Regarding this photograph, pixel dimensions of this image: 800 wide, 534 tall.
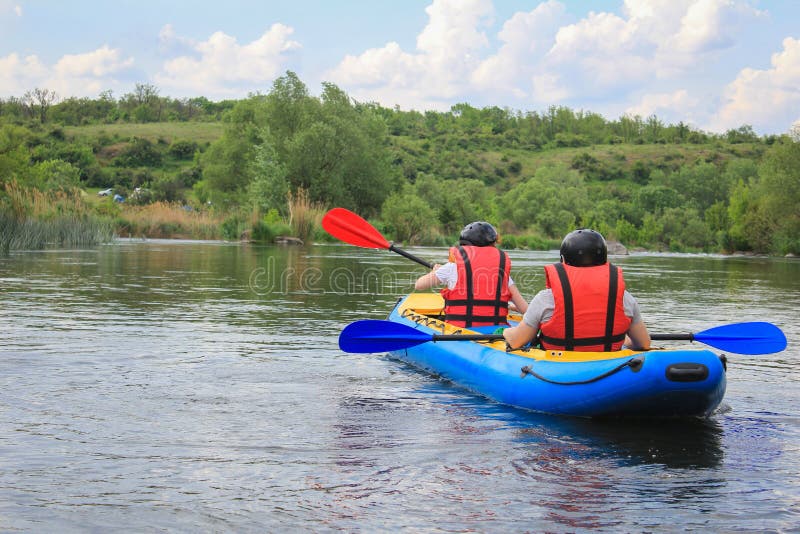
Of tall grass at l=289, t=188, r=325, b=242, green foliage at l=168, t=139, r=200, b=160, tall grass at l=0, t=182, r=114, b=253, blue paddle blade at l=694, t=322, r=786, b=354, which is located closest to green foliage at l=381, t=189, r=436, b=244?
tall grass at l=289, t=188, r=325, b=242

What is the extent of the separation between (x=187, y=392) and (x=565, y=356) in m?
2.69

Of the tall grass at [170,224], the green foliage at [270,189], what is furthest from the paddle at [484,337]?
the green foliage at [270,189]

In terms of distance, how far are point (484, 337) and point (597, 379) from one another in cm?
136

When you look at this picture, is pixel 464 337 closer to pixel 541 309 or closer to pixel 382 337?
pixel 382 337

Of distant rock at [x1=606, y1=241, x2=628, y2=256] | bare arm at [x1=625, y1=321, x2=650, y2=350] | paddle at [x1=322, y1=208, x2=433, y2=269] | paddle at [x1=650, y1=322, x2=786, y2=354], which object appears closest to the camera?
bare arm at [x1=625, y1=321, x2=650, y2=350]

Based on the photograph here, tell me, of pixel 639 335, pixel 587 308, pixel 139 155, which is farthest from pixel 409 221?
pixel 139 155

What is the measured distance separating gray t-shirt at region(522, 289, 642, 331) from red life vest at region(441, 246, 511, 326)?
137cm

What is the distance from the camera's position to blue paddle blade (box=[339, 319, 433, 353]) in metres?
6.38

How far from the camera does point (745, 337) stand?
630cm

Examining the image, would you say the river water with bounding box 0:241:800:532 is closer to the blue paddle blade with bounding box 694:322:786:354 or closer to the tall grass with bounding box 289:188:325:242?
the blue paddle blade with bounding box 694:322:786:354

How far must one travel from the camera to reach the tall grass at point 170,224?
36125mm

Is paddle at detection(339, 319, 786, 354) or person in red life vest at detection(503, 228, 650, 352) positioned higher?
person in red life vest at detection(503, 228, 650, 352)

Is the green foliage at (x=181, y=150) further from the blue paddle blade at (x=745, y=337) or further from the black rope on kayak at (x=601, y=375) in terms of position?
the black rope on kayak at (x=601, y=375)

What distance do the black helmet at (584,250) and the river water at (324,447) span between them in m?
1.01
